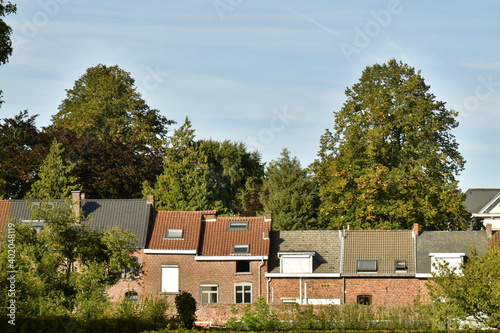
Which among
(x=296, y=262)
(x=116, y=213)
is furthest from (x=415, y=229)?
(x=116, y=213)

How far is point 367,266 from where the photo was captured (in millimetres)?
59062

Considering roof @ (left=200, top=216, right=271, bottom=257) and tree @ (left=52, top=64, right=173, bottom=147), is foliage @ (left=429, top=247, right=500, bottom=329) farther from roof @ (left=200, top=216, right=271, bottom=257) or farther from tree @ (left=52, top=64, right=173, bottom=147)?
tree @ (left=52, top=64, right=173, bottom=147)

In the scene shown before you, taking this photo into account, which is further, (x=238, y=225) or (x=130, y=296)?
(x=238, y=225)

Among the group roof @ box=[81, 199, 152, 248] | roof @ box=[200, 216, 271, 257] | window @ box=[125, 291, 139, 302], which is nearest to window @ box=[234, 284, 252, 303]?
roof @ box=[200, 216, 271, 257]

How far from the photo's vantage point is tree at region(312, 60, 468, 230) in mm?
64812

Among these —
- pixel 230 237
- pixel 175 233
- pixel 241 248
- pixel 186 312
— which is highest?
pixel 175 233

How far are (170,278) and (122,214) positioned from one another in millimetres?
5667

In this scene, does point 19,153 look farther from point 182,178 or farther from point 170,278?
point 170,278

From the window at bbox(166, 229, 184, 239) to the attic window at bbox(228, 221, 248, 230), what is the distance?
3.20 m

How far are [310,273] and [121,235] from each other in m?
21.5

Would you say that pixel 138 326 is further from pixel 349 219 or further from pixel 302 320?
pixel 349 219

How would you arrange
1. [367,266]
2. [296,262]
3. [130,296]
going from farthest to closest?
[296,262] → [367,266] → [130,296]

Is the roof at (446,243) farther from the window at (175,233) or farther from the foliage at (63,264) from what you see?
the foliage at (63,264)

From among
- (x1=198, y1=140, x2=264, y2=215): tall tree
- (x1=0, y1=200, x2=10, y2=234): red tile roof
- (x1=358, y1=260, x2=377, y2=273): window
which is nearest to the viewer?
(x1=358, y1=260, x2=377, y2=273): window
